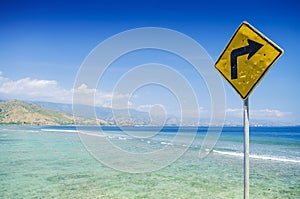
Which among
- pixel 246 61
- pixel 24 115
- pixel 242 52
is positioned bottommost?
pixel 24 115

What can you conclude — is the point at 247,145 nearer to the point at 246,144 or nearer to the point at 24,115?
the point at 246,144

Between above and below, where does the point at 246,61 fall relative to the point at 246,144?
above

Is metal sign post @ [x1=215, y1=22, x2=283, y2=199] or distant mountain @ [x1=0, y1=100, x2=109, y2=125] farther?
distant mountain @ [x1=0, y1=100, x2=109, y2=125]

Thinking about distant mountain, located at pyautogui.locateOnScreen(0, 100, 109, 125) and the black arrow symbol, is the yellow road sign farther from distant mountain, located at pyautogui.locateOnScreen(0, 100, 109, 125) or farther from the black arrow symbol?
distant mountain, located at pyautogui.locateOnScreen(0, 100, 109, 125)

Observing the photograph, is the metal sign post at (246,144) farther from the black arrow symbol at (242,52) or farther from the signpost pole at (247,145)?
the black arrow symbol at (242,52)

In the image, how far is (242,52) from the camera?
9.77 feet

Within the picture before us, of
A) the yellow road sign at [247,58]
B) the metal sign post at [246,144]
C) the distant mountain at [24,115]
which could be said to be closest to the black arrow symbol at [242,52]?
the yellow road sign at [247,58]

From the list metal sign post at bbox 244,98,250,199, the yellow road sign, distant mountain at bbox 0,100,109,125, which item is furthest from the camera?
distant mountain at bbox 0,100,109,125

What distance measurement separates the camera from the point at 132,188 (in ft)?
32.6

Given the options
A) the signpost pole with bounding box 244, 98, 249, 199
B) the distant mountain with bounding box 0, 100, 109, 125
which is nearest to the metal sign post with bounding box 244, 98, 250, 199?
the signpost pole with bounding box 244, 98, 249, 199

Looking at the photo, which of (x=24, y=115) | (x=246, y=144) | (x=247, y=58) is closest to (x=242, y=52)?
(x=247, y=58)

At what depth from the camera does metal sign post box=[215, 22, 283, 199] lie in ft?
9.12

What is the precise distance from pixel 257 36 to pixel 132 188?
824cm

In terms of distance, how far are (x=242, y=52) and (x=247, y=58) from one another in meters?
0.11
